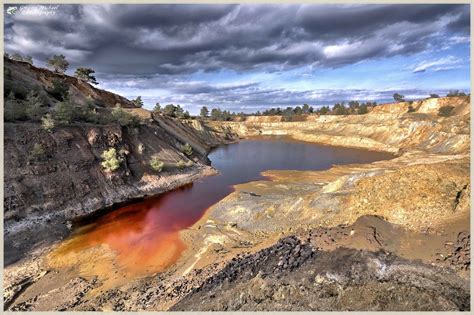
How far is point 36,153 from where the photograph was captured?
22219mm

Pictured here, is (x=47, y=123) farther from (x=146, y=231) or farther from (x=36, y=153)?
(x=146, y=231)

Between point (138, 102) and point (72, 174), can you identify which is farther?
point (138, 102)

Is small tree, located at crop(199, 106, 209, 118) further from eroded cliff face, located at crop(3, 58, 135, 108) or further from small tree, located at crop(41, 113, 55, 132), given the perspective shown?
small tree, located at crop(41, 113, 55, 132)

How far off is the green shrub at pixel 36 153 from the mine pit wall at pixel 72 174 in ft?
0.61

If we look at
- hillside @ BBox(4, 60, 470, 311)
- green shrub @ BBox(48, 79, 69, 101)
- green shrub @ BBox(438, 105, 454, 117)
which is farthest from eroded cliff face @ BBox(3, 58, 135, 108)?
green shrub @ BBox(438, 105, 454, 117)

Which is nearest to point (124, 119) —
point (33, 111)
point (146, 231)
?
point (33, 111)

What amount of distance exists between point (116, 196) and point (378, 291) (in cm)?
2176

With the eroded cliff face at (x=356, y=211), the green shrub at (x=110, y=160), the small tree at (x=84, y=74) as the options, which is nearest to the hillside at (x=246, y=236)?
the eroded cliff face at (x=356, y=211)

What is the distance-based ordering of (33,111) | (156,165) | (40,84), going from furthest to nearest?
(40,84) → (156,165) → (33,111)

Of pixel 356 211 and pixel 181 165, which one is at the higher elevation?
pixel 181 165

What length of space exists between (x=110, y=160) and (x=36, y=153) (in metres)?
5.63

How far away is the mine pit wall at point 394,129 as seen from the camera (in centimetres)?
5366

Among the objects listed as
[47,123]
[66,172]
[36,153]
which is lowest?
[66,172]

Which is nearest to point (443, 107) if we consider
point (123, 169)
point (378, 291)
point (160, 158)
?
point (160, 158)
